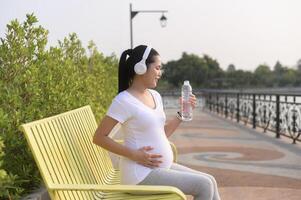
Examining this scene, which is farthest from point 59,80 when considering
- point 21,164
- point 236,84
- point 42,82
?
point 236,84

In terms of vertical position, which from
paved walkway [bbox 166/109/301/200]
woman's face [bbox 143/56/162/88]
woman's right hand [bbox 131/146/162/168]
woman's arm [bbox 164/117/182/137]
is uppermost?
woman's face [bbox 143/56/162/88]

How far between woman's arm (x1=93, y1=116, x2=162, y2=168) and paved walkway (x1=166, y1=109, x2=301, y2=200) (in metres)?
2.43

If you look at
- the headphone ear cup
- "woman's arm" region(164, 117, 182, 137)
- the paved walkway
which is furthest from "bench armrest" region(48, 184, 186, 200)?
the paved walkway

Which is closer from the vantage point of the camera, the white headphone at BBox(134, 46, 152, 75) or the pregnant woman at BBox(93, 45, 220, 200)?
the pregnant woman at BBox(93, 45, 220, 200)

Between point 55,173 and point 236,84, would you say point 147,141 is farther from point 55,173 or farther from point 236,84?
point 236,84

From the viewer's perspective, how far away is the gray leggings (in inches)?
128

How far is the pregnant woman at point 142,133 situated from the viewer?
11.0 feet

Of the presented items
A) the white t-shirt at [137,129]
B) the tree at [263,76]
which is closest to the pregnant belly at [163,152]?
the white t-shirt at [137,129]

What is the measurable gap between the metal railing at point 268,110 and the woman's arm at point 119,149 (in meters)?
6.86

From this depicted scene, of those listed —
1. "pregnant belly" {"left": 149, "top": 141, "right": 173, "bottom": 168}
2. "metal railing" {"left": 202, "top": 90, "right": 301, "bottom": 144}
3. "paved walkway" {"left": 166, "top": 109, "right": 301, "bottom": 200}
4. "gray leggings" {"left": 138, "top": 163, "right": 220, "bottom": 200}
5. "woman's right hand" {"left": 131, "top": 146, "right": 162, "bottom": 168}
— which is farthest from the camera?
"metal railing" {"left": 202, "top": 90, "right": 301, "bottom": 144}

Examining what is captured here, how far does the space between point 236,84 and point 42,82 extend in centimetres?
6176

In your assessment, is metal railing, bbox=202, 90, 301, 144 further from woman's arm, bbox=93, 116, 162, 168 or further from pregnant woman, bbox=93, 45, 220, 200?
woman's arm, bbox=93, 116, 162, 168

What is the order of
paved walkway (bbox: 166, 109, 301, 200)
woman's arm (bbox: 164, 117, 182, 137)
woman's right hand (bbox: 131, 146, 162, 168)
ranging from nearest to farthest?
1. woman's right hand (bbox: 131, 146, 162, 168)
2. woman's arm (bbox: 164, 117, 182, 137)
3. paved walkway (bbox: 166, 109, 301, 200)

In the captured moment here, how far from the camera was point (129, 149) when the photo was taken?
11.2 ft
